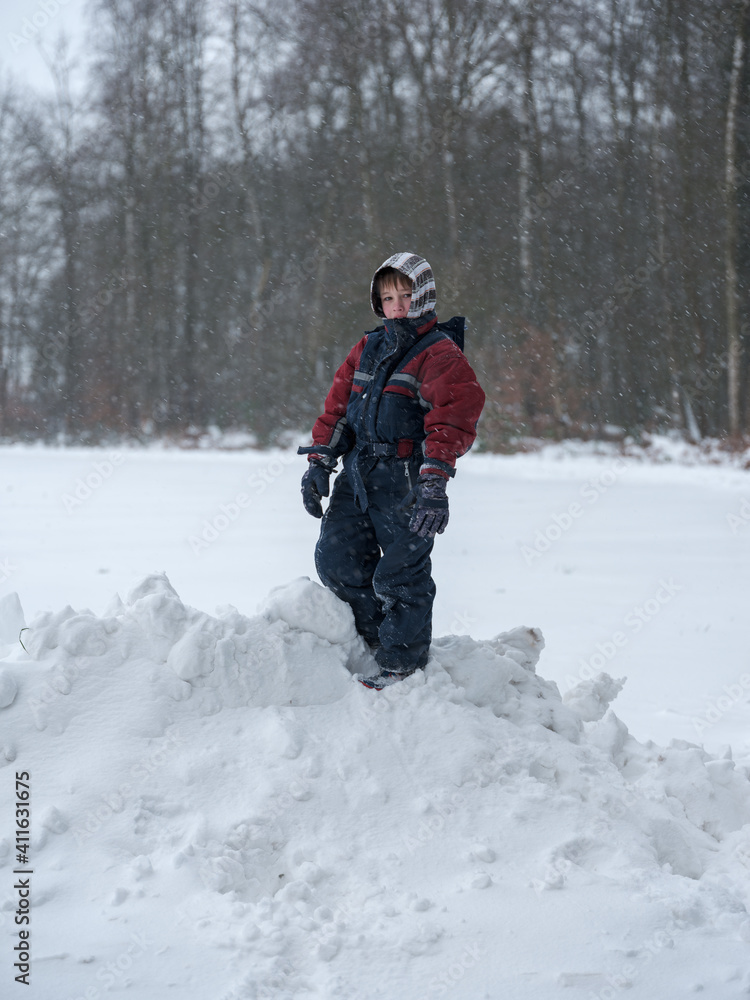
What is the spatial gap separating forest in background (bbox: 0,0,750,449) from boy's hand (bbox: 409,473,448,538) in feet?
38.7

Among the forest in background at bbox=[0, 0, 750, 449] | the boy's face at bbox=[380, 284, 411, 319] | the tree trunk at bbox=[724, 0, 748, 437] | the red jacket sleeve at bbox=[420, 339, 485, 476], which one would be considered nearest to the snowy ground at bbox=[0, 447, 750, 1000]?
the red jacket sleeve at bbox=[420, 339, 485, 476]

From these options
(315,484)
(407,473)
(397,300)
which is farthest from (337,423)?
(397,300)

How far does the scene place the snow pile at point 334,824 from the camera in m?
1.92

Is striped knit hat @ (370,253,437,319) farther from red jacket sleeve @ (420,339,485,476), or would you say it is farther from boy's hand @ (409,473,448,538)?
boy's hand @ (409,473,448,538)

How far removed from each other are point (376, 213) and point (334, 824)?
50.4ft

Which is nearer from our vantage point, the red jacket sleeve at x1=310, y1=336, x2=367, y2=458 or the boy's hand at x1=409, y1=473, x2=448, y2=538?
the boy's hand at x1=409, y1=473, x2=448, y2=538

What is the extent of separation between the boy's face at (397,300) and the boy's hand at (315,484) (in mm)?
608

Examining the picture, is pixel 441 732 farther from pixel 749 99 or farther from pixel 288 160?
pixel 288 160

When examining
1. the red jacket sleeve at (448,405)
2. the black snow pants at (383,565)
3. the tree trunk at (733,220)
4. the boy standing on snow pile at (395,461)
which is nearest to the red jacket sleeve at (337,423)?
the boy standing on snow pile at (395,461)

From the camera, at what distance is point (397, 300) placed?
296cm

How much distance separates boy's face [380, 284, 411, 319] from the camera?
295 cm

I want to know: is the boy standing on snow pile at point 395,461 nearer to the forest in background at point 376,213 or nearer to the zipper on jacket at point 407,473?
the zipper on jacket at point 407,473

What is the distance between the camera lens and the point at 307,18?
16.4 meters

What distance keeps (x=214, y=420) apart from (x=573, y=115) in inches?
379
